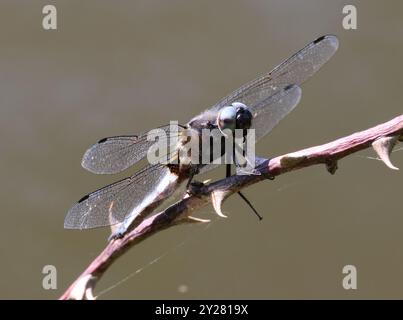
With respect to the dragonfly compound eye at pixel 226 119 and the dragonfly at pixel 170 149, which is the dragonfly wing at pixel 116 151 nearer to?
the dragonfly at pixel 170 149

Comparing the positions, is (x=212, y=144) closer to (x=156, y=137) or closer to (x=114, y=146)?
(x=156, y=137)

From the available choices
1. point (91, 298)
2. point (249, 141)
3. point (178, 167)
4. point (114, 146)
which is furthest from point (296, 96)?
point (91, 298)

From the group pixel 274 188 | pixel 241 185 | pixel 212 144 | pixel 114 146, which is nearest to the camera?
pixel 241 185

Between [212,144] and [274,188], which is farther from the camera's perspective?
[274,188]

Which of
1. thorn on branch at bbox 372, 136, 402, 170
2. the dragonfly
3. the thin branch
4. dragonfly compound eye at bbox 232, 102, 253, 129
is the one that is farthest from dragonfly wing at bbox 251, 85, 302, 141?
thorn on branch at bbox 372, 136, 402, 170

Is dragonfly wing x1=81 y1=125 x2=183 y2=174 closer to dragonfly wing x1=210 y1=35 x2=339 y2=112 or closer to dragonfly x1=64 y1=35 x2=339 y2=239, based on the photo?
dragonfly x1=64 y1=35 x2=339 y2=239

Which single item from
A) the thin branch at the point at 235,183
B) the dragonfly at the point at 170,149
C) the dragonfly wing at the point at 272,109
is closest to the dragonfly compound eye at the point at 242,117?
the dragonfly at the point at 170,149

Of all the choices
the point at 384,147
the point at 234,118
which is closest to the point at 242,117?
the point at 234,118
